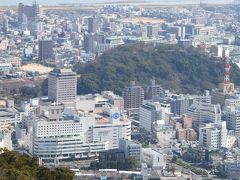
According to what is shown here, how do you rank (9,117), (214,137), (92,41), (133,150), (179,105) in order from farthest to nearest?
(92,41), (179,105), (9,117), (214,137), (133,150)

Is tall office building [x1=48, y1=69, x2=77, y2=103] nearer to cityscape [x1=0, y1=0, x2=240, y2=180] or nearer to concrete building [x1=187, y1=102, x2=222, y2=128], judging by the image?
cityscape [x1=0, y1=0, x2=240, y2=180]

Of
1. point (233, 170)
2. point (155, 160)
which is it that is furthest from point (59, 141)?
point (233, 170)

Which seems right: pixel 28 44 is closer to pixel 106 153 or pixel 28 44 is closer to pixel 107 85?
pixel 107 85

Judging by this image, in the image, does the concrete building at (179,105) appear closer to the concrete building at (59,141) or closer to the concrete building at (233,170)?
the concrete building at (59,141)

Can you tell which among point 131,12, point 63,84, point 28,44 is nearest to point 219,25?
point 131,12

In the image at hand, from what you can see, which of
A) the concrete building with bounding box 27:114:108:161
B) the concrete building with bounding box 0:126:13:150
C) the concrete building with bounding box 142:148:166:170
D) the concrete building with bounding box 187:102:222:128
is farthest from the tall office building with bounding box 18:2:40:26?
the concrete building with bounding box 142:148:166:170

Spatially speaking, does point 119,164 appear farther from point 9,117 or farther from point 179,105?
point 179,105
